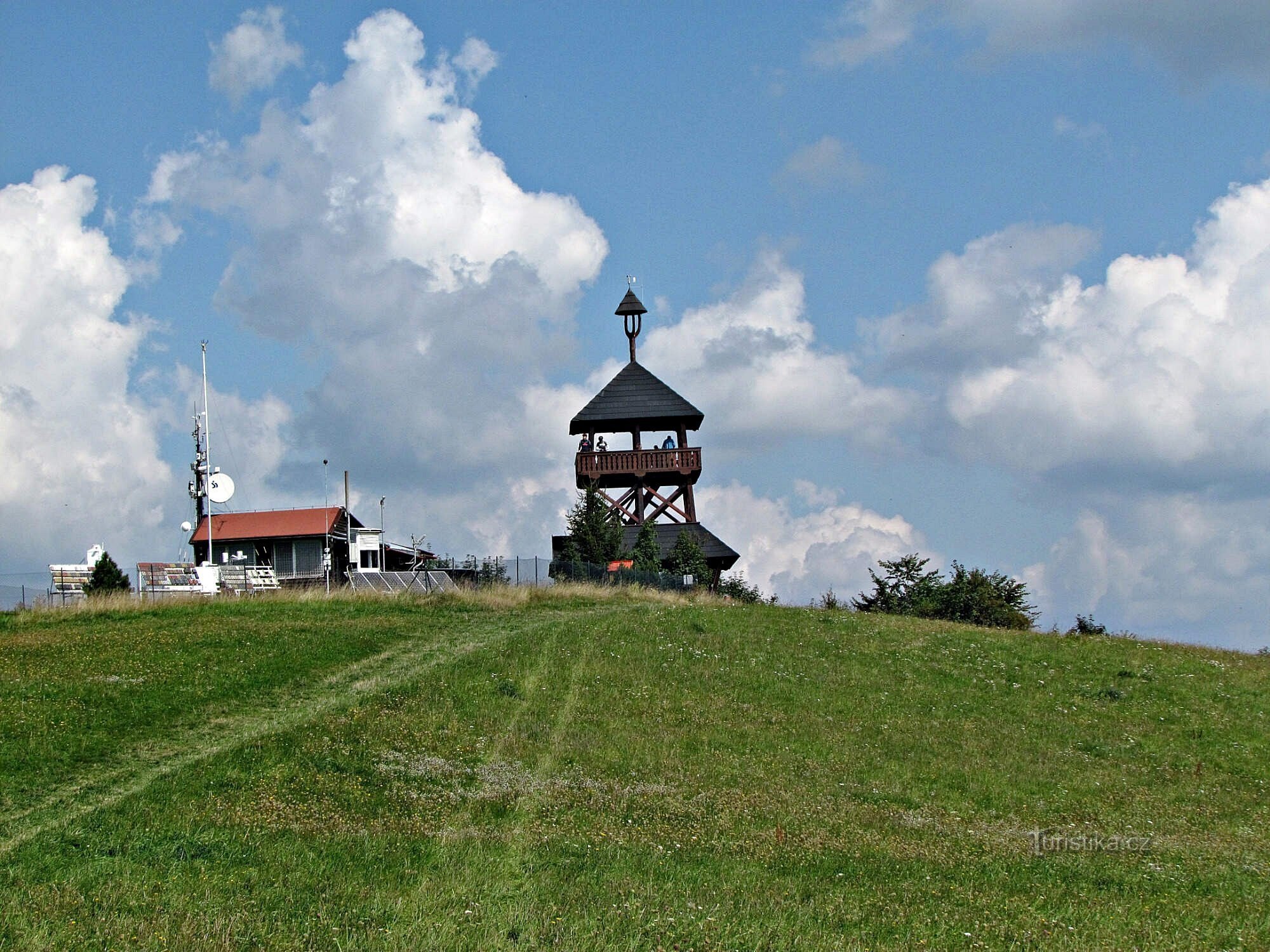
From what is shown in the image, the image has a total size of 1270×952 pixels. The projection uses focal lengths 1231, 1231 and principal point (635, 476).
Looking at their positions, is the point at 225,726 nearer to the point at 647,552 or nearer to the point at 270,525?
the point at 647,552

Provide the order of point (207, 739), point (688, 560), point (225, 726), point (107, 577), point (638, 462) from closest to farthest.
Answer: point (207, 739), point (225, 726), point (107, 577), point (688, 560), point (638, 462)

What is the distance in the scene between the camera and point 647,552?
5244cm

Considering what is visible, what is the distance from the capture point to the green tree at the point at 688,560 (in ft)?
173

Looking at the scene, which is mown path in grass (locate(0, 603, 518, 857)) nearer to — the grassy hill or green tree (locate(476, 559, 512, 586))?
the grassy hill

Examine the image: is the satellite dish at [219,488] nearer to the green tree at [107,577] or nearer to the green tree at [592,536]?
the green tree at [107,577]

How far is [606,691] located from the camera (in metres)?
25.4

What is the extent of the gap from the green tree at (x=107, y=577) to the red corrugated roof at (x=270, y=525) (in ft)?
49.6

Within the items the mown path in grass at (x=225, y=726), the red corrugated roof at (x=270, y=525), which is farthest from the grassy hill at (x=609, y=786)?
the red corrugated roof at (x=270, y=525)

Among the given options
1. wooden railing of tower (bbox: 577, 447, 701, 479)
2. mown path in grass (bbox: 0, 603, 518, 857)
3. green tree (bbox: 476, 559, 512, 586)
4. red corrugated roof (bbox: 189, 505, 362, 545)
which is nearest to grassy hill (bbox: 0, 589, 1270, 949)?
mown path in grass (bbox: 0, 603, 518, 857)

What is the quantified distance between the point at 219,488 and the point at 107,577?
6516mm

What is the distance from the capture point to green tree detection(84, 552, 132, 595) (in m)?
46.7

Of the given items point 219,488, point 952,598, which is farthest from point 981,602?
point 219,488

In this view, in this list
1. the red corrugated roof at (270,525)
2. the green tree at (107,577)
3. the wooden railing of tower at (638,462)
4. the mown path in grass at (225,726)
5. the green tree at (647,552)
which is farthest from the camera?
the red corrugated roof at (270,525)

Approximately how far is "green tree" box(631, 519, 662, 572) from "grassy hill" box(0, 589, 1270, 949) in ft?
56.0
